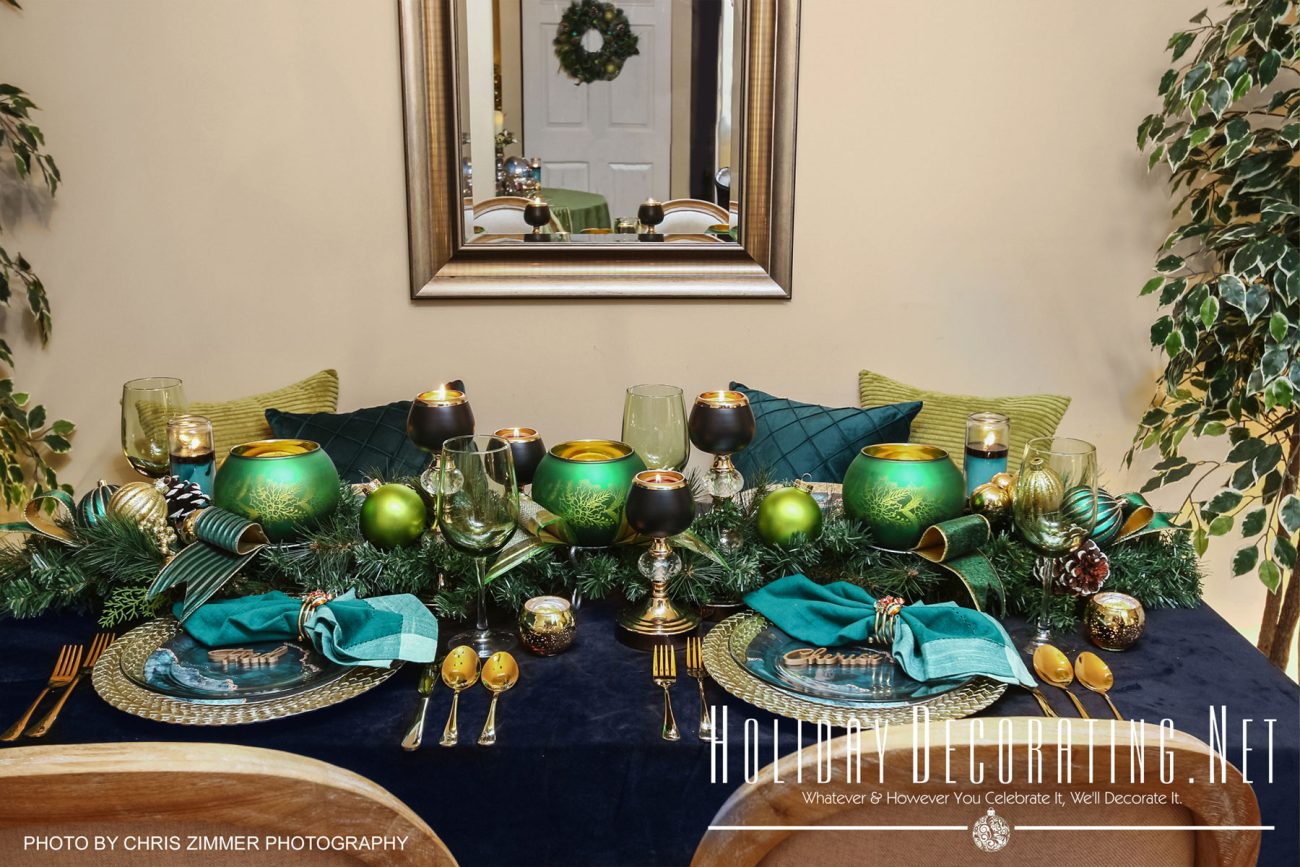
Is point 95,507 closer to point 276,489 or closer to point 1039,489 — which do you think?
point 276,489

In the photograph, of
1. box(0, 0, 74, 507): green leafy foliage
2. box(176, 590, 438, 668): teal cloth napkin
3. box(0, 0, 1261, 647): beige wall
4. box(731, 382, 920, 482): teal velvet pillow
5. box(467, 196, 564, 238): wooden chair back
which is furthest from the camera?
box(467, 196, 564, 238): wooden chair back

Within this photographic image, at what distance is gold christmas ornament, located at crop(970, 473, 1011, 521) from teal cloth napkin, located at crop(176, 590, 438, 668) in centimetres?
70

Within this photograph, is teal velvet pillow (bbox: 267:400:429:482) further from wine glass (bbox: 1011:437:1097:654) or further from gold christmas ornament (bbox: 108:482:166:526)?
wine glass (bbox: 1011:437:1097:654)

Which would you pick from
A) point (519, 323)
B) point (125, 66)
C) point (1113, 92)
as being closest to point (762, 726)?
point (519, 323)

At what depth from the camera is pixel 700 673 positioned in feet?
3.50

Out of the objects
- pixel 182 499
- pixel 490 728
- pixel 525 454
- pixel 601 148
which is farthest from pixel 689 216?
pixel 490 728

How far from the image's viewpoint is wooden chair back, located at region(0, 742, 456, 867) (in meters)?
0.58

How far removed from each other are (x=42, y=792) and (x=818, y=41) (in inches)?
89.6

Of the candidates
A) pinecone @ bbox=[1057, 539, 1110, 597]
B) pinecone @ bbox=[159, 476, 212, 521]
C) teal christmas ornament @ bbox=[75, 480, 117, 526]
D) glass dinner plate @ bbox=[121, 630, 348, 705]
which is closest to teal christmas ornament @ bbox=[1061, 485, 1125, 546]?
pinecone @ bbox=[1057, 539, 1110, 597]

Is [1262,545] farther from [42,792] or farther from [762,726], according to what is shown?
[42,792]

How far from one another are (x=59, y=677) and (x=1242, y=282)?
78.9 inches

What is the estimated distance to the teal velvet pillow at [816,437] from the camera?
6.98 feet

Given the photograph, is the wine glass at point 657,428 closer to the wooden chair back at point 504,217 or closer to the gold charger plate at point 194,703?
the gold charger plate at point 194,703

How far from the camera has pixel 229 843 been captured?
0.63 meters
